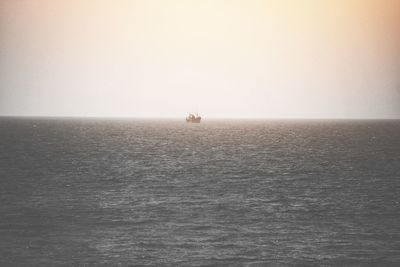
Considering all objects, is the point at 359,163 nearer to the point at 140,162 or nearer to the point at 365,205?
the point at 140,162

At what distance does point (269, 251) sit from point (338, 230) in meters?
9.04

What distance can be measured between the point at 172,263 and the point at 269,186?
37.3m

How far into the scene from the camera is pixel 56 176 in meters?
79.9

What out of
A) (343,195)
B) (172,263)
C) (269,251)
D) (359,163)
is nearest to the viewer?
(172,263)

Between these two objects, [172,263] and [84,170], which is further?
[84,170]

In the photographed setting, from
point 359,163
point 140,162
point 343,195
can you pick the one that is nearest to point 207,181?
point 343,195

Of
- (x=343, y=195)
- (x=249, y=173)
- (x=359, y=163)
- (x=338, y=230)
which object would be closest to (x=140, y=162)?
(x=249, y=173)

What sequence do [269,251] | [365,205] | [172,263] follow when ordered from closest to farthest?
[172,263], [269,251], [365,205]

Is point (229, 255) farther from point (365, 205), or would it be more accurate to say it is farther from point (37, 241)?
point (365, 205)

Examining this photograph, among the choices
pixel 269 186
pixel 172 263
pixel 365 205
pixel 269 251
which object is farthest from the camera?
pixel 269 186

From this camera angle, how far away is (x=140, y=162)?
105938mm

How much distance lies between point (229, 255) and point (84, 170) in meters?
53.4

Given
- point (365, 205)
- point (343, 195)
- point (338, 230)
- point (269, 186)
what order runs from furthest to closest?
point (269, 186) → point (343, 195) → point (365, 205) → point (338, 230)

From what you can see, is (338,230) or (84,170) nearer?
(338,230)
